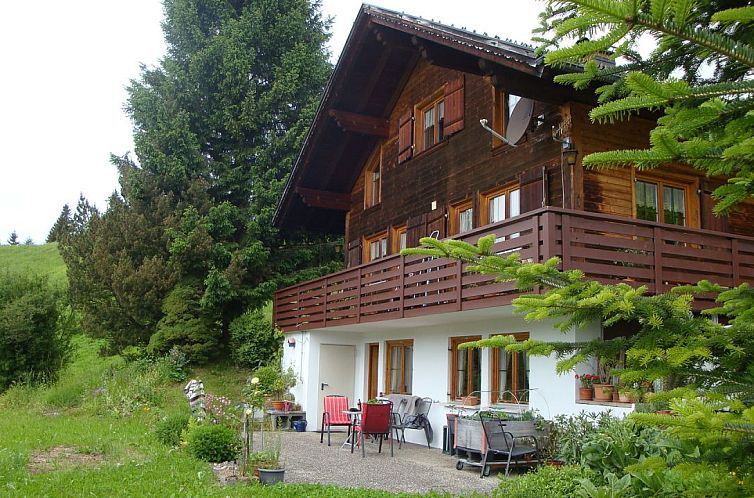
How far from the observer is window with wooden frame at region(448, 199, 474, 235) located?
1448cm

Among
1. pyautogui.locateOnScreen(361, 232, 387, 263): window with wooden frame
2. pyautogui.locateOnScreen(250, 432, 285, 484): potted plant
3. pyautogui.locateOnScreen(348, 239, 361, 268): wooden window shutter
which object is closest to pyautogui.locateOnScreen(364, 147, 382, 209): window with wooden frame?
pyautogui.locateOnScreen(361, 232, 387, 263): window with wooden frame

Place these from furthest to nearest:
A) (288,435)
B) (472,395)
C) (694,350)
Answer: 1. (288,435)
2. (472,395)
3. (694,350)

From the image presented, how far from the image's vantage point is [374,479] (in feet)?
33.5

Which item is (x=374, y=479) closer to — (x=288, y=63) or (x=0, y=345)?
(x=0, y=345)

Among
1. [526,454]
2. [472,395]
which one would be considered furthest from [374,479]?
[472,395]

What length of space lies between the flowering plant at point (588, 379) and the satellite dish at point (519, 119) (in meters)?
4.33

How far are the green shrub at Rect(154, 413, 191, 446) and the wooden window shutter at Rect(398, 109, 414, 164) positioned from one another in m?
7.67

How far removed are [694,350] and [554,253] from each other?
7229 millimetres

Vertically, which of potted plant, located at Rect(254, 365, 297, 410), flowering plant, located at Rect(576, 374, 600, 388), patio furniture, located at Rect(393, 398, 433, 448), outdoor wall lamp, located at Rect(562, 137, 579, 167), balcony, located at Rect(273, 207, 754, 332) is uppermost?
outdoor wall lamp, located at Rect(562, 137, 579, 167)

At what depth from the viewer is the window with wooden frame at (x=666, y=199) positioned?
39.5 ft

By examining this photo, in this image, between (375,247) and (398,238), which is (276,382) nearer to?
(375,247)

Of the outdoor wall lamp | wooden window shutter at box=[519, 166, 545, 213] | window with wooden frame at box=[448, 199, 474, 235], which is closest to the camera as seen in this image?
the outdoor wall lamp

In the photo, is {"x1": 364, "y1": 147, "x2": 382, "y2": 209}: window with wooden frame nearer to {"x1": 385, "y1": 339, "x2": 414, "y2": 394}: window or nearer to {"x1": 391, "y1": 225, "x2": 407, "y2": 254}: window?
{"x1": 391, "y1": 225, "x2": 407, "y2": 254}: window

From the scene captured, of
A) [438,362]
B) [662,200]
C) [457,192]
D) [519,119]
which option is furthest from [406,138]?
[662,200]
